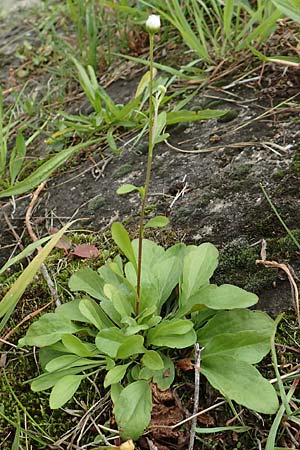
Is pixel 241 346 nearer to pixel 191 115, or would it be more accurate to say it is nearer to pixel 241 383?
pixel 241 383

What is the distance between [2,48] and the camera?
3.52 metres

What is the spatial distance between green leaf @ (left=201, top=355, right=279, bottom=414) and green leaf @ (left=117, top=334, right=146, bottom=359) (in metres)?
0.15

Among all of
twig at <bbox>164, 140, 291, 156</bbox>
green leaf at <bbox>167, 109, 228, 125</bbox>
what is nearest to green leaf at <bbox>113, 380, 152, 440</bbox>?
twig at <bbox>164, 140, 291, 156</bbox>

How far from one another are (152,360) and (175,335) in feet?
0.28

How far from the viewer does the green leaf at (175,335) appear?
4.39ft

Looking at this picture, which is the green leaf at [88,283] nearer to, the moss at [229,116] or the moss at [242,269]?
the moss at [242,269]

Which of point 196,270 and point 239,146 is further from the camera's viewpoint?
point 239,146

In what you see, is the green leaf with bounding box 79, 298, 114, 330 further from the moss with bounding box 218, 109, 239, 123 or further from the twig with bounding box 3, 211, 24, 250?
the moss with bounding box 218, 109, 239, 123

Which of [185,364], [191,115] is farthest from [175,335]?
[191,115]

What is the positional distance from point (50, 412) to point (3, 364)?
0.69 ft

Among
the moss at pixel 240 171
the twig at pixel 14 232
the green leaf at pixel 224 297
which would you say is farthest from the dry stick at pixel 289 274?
the twig at pixel 14 232

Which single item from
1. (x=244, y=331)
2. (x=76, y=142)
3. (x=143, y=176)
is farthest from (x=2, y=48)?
(x=244, y=331)

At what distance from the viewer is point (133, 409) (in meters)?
1.27

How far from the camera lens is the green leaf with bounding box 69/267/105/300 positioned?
60.3 inches
